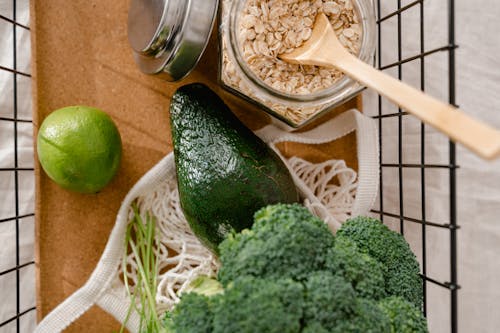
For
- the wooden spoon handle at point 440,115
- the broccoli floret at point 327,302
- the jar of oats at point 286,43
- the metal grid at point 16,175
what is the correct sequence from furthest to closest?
the metal grid at point 16,175
the jar of oats at point 286,43
the broccoli floret at point 327,302
the wooden spoon handle at point 440,115

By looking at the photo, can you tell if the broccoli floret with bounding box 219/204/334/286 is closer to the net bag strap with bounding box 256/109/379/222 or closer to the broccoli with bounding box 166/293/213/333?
the broccoli with bounding box 166/293/213/333

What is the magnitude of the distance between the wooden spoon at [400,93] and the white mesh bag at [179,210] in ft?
0.54

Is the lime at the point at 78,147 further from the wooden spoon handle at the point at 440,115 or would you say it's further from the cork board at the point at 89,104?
the wooden spoon handle at the point at 440,115

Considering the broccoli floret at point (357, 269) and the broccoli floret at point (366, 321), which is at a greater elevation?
the broccoli floret at point (357, 269)

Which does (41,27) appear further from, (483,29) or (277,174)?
(483,29)

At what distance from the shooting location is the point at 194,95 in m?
0.71

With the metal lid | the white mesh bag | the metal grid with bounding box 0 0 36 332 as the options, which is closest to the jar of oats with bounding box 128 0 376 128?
the metal lid

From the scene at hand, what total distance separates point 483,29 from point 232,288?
1.91ft

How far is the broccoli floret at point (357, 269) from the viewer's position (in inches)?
21.9

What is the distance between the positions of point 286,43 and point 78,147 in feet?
1.02

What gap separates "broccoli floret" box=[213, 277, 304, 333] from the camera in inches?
19.5

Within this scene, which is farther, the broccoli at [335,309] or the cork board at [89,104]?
the cork board at [89,104]

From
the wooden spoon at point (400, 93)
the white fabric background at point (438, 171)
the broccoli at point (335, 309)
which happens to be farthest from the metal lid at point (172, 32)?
the broccoli at point (335, 309)

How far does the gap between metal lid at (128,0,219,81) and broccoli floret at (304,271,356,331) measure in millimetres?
335
